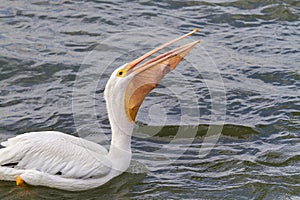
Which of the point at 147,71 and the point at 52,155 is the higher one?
the point at 147,71

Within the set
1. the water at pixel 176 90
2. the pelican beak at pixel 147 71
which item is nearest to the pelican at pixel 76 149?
the pelican beak at pixel 147 71

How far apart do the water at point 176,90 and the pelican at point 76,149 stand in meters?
0.14

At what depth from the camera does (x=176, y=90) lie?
7359 mm

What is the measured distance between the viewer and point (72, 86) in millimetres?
7328

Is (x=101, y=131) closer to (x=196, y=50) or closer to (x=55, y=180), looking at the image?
(x=55, y=180)

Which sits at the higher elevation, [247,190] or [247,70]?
[247,70]

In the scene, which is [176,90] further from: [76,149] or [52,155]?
[52,155]

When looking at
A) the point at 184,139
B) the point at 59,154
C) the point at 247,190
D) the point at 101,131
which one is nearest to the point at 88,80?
the point at 101,131

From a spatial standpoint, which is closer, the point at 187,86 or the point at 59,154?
the point at 59,154

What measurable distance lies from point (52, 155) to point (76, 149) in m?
0.21

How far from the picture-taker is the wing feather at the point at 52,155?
534 centimetres

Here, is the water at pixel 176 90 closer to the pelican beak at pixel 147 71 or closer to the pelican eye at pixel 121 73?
the pelican beak at pixel 147 71

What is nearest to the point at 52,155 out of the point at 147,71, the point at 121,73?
the point at 121,73

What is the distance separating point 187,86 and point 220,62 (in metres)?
0.70
